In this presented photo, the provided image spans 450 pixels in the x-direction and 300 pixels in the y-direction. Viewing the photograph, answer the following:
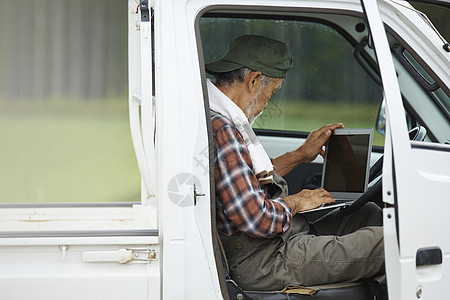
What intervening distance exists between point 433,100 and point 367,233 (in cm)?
111

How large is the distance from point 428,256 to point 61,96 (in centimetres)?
678

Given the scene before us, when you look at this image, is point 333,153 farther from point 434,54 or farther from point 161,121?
point 161,121

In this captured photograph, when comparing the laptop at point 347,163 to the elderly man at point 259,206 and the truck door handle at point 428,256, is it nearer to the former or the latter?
the elderly man at point 259,206

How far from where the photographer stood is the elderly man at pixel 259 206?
210 cm

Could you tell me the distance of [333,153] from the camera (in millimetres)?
2707

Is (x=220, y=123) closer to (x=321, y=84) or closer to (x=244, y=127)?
(x=244, y=127)

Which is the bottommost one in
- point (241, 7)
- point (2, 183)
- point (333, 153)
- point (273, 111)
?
point (2, 183)

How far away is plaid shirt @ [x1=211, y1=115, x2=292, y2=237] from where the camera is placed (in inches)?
82.0

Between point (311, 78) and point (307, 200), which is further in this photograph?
point (311, 78)

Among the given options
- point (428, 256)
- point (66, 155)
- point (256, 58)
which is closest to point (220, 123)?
point (256, 58)

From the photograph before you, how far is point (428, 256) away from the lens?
192 centimetres

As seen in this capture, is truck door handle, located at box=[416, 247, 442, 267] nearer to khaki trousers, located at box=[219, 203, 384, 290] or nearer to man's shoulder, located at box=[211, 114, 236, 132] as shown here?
khaki trousers, located at box=[219, 203, 384, 290]

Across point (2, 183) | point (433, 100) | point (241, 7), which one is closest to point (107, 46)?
point (2, 183)

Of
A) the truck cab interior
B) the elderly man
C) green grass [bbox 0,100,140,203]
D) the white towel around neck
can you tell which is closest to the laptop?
the truck cab interior
